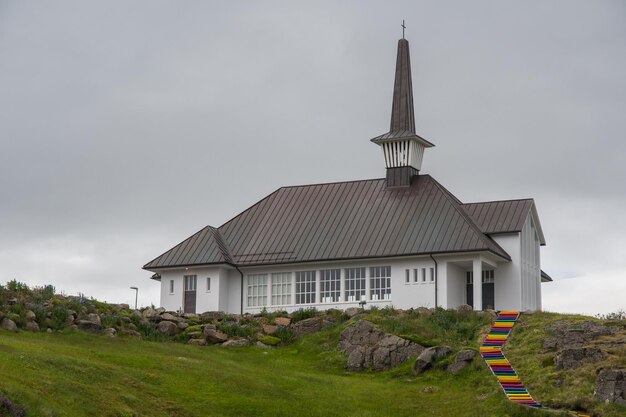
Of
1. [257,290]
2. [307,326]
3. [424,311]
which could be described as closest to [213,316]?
[307,326]

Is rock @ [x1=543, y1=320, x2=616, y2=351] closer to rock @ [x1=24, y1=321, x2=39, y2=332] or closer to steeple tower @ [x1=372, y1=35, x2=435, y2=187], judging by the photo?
steeple tower @ [x1=372, y1=35, x2=435, y2=187]

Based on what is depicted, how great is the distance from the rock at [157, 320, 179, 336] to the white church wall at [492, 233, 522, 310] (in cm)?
1609

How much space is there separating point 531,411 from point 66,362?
48.4ft

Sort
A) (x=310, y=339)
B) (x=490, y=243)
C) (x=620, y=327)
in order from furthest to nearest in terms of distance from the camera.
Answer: (x=490, y=243)
(x=310, y=339)
(x=620, y=327)

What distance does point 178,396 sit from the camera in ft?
112

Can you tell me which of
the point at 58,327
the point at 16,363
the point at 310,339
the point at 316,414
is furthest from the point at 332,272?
the point at 16,363

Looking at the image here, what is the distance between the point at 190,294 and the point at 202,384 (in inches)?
793

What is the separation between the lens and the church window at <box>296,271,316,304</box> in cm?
5394

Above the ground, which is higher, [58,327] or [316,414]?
[58,327]

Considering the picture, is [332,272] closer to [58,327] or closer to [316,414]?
[58,327]

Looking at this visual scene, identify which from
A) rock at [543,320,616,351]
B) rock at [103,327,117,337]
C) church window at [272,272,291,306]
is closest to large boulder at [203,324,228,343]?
rock at [103,327,117,337]

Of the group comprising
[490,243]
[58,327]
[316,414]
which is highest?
[490,243]

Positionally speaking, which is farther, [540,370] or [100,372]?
[540,370]

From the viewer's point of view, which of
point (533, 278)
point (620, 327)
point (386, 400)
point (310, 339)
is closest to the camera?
point (386, 400)
